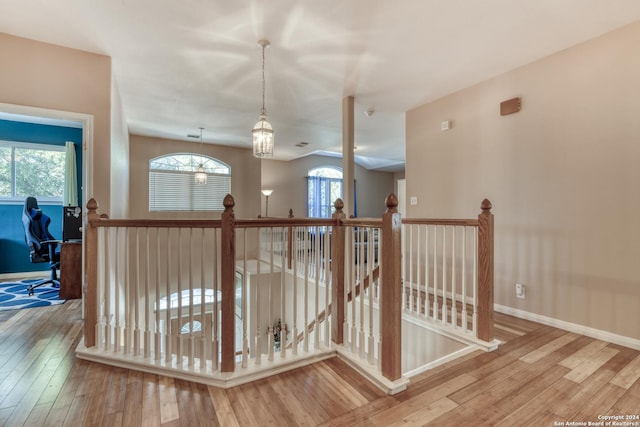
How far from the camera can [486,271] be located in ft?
8.07

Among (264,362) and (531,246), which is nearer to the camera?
(264,362)

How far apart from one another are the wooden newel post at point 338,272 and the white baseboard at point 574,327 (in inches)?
79.2

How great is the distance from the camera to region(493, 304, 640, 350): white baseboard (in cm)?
245

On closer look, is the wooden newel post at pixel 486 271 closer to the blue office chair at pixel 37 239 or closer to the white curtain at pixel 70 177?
the blue office chair at pixel 37 239

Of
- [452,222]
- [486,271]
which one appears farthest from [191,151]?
[486,271]

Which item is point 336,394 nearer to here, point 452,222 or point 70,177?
point 452,222

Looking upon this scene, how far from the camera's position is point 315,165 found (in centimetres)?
898

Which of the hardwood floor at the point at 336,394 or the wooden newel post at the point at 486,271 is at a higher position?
the wooden newel post at the point at 486,271

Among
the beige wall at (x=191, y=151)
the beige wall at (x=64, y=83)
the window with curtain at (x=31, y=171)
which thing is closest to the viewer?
the beige wall at (x=64, y=83)

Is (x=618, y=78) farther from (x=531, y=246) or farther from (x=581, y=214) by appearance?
(x=531, y=246)

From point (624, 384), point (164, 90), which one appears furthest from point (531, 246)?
point (164, 90)

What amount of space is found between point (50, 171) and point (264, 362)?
5.54 m

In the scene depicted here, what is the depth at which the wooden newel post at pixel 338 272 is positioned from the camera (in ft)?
7.69

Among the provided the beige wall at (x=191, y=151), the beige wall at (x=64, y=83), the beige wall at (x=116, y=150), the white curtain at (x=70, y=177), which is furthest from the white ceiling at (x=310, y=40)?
the beige wall at (x=191, y=151)
